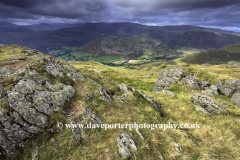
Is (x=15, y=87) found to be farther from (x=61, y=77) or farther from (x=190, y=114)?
(x=190, y=114)

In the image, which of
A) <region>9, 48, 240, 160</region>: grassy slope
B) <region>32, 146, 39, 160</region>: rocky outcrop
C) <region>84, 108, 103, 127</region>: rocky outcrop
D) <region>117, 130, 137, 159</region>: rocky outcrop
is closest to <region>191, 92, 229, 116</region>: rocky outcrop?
<region>9, 48, 240, 160</region>: grassy slope

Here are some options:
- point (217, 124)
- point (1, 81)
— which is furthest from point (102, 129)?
point (1, 81)

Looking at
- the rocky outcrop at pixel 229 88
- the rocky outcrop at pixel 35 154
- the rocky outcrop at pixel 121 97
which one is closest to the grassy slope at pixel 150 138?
the rocky outcrop at pixel 35 154

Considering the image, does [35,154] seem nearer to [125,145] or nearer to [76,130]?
[76,130]

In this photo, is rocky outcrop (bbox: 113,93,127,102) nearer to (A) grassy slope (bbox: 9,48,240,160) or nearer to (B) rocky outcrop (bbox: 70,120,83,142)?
(A) grassy slope (bbox: 9,48,240,160)

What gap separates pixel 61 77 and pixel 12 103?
7779mm

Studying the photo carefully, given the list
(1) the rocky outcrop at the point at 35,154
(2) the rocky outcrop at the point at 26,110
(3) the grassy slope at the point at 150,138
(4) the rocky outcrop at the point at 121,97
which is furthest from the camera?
(4) the rocky outcrop at the point at 121,97

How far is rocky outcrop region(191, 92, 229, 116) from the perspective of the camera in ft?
44.1

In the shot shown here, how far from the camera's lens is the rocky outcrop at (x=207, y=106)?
529 inches

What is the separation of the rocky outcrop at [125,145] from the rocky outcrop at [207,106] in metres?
11.1

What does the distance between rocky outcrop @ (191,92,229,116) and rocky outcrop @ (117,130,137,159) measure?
11094 mm

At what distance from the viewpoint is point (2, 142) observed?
7.64 metres

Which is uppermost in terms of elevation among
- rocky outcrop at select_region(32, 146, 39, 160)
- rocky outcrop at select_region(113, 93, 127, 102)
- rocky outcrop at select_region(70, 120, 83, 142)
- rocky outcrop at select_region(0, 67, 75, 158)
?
rocky outcrop at select_region(0, 67, 75, 158)

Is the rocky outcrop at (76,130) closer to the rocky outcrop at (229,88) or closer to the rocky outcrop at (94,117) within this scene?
the rocky outcrop at (94,117)
